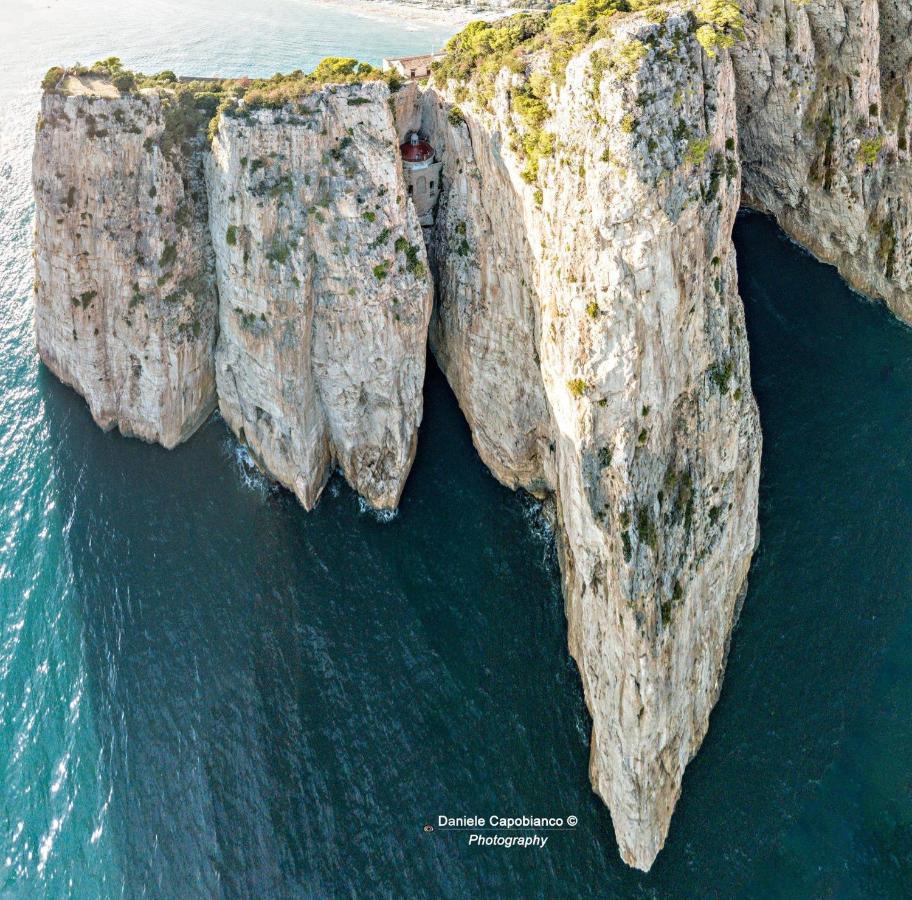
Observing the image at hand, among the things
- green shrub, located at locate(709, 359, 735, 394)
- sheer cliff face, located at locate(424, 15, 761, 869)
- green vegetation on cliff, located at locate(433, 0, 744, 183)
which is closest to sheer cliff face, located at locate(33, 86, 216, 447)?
green vegetation on cliff, located at locate(433, 0, 744, 183)

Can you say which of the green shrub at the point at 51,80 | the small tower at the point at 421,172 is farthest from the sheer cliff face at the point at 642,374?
the green shrub at the point at 51,80

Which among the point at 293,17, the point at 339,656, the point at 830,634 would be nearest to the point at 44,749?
the point at 339,656

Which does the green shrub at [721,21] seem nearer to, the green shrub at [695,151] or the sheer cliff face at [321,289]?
the green shrub at [695,151]

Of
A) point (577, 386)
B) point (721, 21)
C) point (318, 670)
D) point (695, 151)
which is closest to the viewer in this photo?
point (695, 151)

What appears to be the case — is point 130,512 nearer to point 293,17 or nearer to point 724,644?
point 724,644

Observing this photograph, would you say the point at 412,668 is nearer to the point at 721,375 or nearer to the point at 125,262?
the point at 721,375

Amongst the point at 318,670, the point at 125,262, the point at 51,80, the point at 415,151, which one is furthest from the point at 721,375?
the point at 51,80

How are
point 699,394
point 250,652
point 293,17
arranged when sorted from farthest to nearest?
point 293,17, point 250,652, point 699,394
